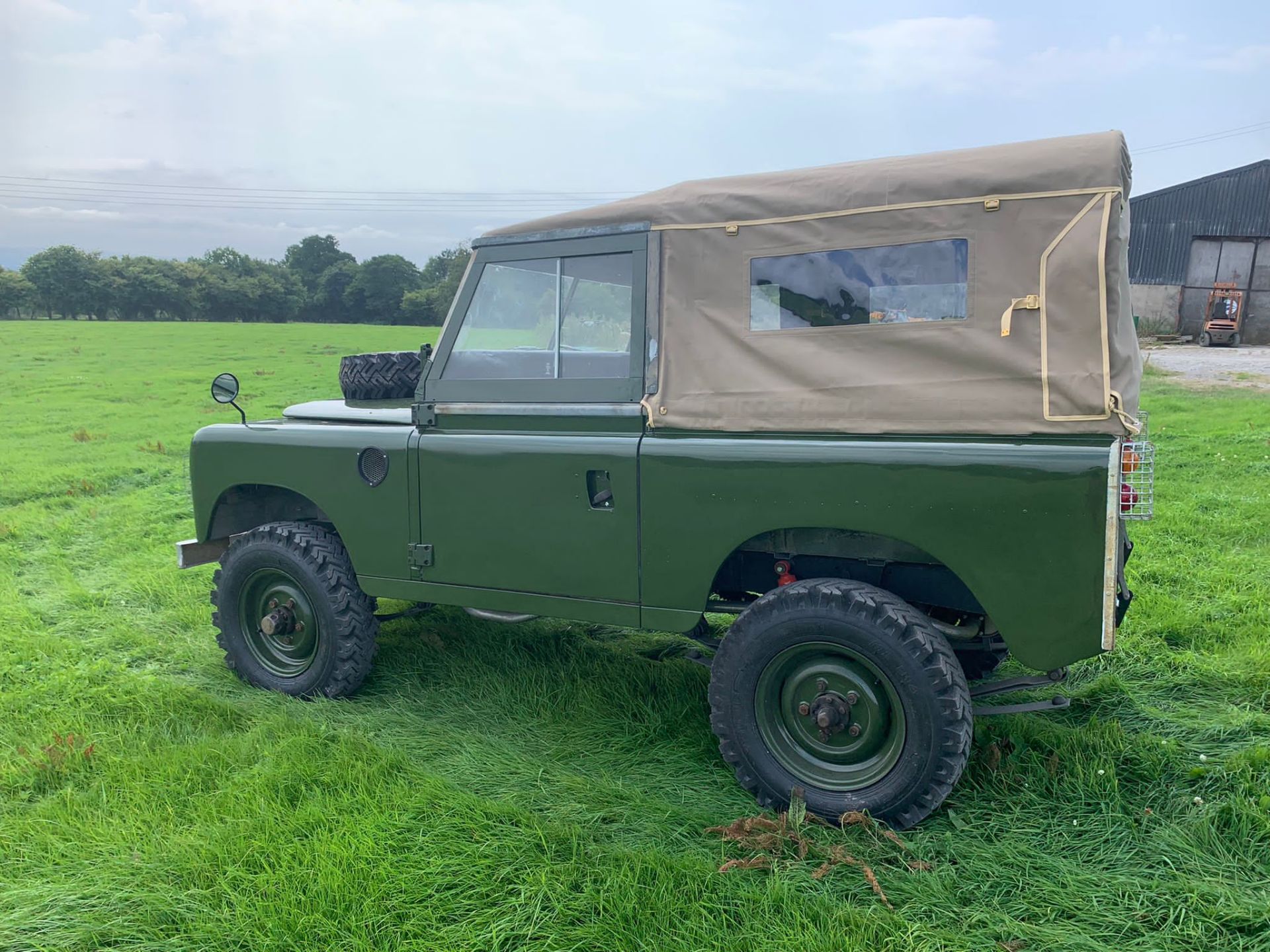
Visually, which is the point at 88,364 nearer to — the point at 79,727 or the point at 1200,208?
the point at 79,727

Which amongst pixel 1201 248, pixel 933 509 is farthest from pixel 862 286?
pixel 1201 248

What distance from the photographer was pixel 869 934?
8.80 feet

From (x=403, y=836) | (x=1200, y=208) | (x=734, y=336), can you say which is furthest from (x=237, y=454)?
(x=1200, y=208)

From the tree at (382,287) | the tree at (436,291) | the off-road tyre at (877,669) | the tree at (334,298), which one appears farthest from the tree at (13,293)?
the off-road tyre at (877,669)

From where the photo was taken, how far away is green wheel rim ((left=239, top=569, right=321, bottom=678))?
4.70 metres

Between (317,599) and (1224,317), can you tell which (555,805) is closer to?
(317,599)

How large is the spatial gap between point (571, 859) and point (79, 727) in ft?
8.65

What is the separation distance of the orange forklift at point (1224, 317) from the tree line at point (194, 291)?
28146mm

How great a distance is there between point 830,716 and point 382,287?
43.5 meters

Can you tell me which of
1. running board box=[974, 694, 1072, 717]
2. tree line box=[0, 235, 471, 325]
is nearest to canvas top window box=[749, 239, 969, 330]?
running board box=[974, 694, 1072, 717]

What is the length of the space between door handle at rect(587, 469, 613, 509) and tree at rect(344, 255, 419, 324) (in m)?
36.1

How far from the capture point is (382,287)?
43.7 metres

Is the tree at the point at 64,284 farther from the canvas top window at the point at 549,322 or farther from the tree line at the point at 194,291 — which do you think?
the canvas top window at the point at 549,322

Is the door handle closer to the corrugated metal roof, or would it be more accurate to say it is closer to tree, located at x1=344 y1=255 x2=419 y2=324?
the corrugated metal roof
